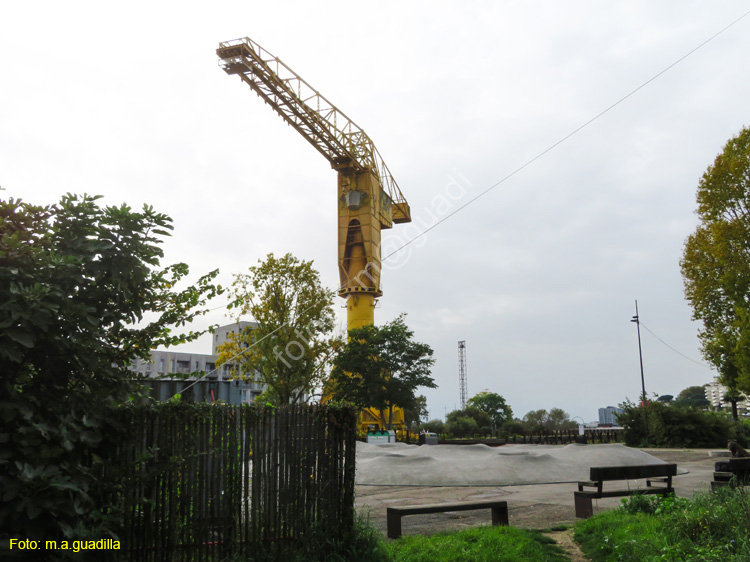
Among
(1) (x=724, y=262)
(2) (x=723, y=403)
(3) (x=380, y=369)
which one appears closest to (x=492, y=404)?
(2) (x=723, y=403)

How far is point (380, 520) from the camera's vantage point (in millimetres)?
9641

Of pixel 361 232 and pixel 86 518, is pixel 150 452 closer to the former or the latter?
pixel 86 518

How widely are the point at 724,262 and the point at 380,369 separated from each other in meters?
21.6

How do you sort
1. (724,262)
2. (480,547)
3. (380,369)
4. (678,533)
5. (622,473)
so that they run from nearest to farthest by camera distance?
1. (678,533)
2. (480,547)
3. (622,473)
4. (724,262)
5. (380,369)

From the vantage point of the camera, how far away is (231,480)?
5816mm

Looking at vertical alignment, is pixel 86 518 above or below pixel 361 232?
below

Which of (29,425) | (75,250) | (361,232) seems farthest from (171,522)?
(361,232)

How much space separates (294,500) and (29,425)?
2.99 m

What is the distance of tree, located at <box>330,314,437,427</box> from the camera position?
124 feet

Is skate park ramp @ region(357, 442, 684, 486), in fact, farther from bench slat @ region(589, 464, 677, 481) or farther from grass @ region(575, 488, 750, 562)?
grass @ region(575, 488, 750, 562)

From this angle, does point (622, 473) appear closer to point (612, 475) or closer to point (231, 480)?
point (612, 475)

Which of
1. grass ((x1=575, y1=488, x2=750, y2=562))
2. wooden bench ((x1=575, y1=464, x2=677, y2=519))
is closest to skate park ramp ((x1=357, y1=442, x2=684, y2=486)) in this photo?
wooden bench ((x1=575, y1=464, x2=677, y2=519))

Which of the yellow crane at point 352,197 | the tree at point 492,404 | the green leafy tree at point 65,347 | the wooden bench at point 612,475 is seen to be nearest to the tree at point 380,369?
the yellow crane at point 352,197

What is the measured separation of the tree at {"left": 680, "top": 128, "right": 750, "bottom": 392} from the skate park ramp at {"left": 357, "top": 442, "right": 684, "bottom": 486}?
22.6 ft
